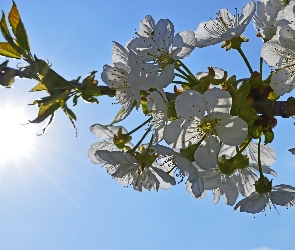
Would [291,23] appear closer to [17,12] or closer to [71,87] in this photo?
[71,87]

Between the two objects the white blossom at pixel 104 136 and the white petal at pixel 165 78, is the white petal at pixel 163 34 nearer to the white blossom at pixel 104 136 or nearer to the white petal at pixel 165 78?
the white petal at pixel 165 78

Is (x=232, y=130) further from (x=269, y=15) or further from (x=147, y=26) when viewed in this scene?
(x=147, y=26)

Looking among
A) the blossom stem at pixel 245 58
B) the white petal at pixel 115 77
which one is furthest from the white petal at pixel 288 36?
the white petal at pixel 115 77

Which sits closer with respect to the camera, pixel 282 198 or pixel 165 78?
pixel 165 78

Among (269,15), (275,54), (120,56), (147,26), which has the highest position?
(269,15)

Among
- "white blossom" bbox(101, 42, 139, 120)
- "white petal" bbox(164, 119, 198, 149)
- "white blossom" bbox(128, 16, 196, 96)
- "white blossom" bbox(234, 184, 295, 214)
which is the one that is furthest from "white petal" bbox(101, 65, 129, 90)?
"white blossom" bbox(234, 184, 295, 214)

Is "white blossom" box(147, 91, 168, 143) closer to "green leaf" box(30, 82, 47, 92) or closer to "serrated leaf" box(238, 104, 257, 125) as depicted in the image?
"serrated leaf" box(238, 104, 257, 125)

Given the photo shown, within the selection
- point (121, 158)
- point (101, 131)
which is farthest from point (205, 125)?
point (101, 131)
